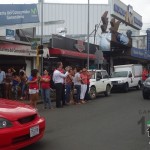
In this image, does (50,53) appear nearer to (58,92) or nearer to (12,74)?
(12,74)

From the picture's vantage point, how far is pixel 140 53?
142ft

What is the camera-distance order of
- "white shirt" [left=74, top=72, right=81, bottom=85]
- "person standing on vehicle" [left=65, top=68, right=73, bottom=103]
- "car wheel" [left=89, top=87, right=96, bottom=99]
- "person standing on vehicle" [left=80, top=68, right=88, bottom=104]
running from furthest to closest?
"car wheel" [left=89, top=87, right=96, bottom=99]
"person standing on vehicle" [left=80, top=68, right=88, bottom=104]
"white shirt" [left=74, top=72, right=81, bottom=85]
"person standing on vehicle" [left=65, top=68, right=73, bottom=103]

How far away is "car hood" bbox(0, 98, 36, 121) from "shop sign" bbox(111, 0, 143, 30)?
3314 centimetres

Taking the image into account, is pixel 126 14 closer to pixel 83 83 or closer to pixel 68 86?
pixel 83 83

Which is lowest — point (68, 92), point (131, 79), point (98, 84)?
point (68, 92)

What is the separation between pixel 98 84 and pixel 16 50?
4972 millimetres

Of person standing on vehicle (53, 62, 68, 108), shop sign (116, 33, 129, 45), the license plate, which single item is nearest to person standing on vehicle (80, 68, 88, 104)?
person standing on vehicle (53, 62, 68, 108)

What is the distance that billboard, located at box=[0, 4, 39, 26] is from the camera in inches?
969

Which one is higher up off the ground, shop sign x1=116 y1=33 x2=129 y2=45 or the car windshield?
shop sign x1=116 y1=33 x2=129 y2=45

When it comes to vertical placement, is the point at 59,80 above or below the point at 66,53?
below

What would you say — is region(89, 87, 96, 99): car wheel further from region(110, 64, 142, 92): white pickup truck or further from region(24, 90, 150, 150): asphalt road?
region(24, 90, 150, 150): asphalt road

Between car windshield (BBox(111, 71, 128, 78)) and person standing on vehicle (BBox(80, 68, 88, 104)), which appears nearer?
person standing on vehicle (BBox(80, 68, 88, 104))

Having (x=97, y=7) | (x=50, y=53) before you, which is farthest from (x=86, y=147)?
(x=97, y=7)

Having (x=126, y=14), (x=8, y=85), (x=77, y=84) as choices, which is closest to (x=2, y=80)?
(x=8, y=85)
